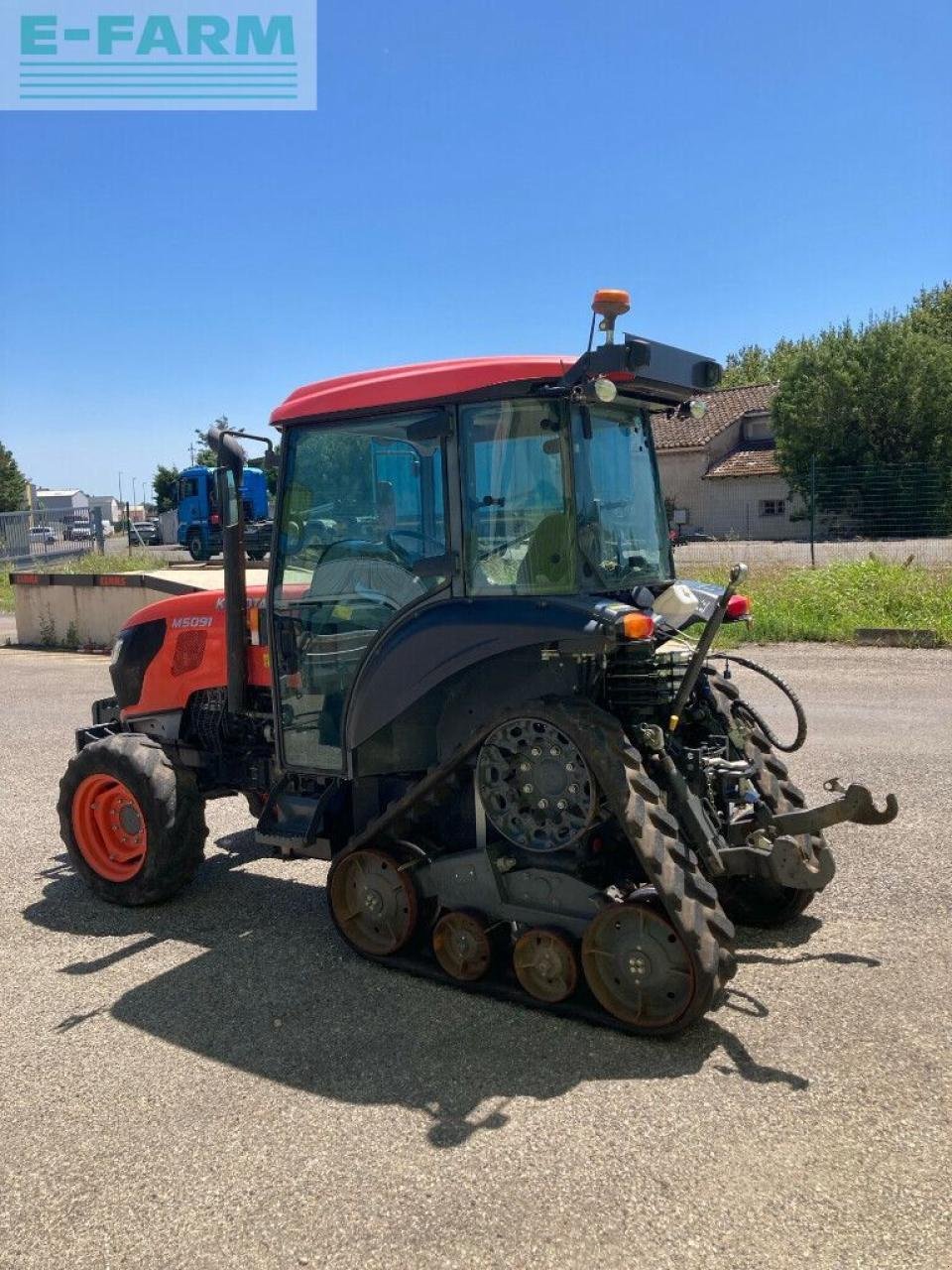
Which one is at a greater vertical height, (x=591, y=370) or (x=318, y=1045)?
(x=591, y=370)

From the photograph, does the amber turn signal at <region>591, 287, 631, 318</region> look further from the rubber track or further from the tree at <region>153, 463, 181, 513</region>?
the tree at <region>153, 463, 181, 513</region>

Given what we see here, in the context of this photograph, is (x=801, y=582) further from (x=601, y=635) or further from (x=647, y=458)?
(x=601, y=635)

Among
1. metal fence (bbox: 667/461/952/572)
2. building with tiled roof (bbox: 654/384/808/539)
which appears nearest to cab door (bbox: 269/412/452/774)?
metal fence (bbox: 667/461/952/572)

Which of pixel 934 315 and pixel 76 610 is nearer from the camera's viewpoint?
pixel 76 610

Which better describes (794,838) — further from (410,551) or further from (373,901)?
(410,551)

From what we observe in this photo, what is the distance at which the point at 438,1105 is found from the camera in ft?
10.9

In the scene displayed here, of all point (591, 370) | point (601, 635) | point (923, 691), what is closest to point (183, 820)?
point (601, 635)

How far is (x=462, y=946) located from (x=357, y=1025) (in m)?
0.48

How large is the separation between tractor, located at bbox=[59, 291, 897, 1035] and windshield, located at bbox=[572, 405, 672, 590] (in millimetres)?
14

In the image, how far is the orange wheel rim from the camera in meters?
5.21

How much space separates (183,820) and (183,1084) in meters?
1.71

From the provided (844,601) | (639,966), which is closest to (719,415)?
(844,601)

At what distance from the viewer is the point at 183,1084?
3.52 meters

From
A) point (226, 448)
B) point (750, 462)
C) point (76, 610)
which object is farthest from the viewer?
point (750, 462)
